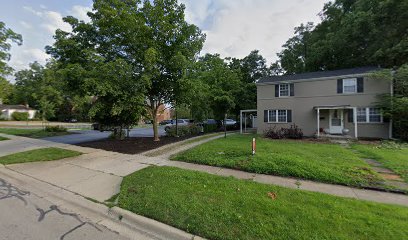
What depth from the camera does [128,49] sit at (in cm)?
1116

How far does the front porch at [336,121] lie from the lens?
14.9 meters

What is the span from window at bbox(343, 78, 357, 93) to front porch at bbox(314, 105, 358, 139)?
4.38 feet

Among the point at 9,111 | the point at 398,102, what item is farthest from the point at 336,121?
the point at 9,111

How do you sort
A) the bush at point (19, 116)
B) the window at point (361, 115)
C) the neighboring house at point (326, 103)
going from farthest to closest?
the bush at point (19, 116) → the window at point (361, 115) → the neighboring house at point (326, 103)

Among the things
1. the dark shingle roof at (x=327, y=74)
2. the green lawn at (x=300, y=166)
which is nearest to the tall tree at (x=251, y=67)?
the dark shingle roof at (x=327, y=74)

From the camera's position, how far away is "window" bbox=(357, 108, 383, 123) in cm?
1425

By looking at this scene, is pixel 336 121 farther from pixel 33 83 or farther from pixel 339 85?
pixel 33 83

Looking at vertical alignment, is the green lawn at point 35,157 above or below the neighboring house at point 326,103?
below

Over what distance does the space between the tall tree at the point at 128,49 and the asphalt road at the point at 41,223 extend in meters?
5.93

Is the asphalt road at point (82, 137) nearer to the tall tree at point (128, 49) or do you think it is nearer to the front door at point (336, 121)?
the tall tree at point (128, 49)

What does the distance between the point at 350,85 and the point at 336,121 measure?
3.02 metres

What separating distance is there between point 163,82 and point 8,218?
952 centimetres

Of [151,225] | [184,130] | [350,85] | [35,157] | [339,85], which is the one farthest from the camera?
[184,130]

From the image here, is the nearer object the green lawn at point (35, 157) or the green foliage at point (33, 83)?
the green lawn at point (35, 157)
